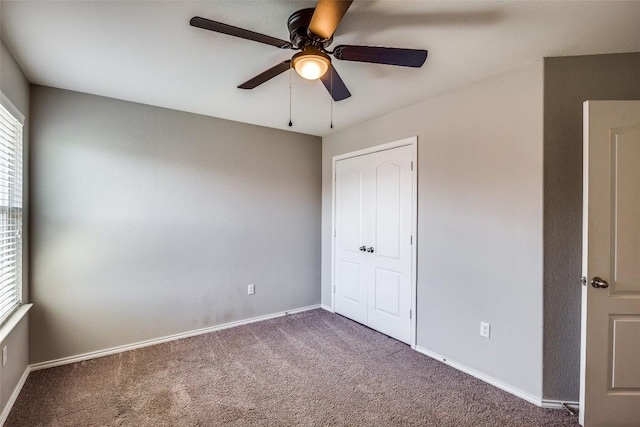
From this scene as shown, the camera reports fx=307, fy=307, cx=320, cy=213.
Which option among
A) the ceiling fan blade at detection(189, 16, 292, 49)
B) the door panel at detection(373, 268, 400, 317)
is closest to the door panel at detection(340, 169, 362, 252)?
the door panel at detection(373, 268, 400, 317)

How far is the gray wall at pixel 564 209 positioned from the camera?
6.90ft

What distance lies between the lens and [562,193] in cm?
212

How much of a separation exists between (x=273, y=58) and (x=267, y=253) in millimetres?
2302

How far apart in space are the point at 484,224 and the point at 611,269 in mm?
784

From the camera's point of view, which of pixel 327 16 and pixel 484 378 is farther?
pixel 484 378

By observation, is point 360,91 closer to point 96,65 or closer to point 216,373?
point 96,65

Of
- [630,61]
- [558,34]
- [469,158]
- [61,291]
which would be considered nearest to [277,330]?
[61,291]

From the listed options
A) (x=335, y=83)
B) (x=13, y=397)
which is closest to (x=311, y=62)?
(x=335, y=83)

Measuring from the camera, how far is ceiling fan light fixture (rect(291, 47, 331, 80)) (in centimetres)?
155

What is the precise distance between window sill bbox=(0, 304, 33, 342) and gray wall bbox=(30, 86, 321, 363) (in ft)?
0.72

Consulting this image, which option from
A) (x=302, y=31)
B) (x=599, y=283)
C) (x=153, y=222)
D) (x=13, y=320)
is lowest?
(x=13, y=320)

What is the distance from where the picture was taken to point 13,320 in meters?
2.13

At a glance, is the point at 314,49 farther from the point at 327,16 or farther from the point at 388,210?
the point at 388,210

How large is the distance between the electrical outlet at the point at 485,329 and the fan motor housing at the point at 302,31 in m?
2.33
